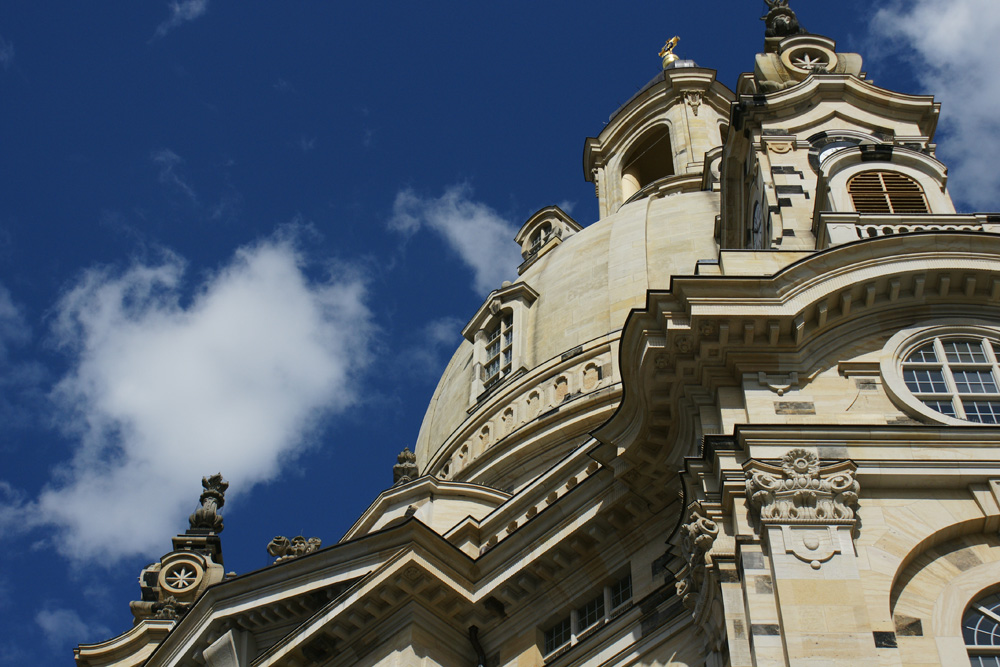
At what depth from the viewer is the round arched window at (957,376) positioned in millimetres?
21297

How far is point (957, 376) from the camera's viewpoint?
2198 centimetres

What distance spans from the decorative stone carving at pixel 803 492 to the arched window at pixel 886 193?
9432 millimetres

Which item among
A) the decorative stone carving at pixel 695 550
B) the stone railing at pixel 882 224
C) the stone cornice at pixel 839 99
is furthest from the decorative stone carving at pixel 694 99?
the decorative stone carving at pixel 695 550

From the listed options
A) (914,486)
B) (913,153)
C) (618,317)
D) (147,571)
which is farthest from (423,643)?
(618,317)

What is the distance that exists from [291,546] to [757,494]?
14156 mm

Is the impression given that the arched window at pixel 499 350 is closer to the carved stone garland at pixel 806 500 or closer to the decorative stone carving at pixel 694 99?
the decorative stone carving at pixel 694 99

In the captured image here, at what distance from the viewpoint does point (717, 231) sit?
40406mm

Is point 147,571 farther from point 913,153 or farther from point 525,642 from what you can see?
point 913,153

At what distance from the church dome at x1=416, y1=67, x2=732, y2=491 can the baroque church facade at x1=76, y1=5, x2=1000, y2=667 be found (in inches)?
227

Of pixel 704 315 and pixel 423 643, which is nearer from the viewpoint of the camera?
pixel 704 315

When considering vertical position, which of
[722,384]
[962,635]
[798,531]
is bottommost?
[962,635]

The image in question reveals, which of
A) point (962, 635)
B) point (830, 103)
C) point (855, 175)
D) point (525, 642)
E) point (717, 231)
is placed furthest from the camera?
point (717, 231)

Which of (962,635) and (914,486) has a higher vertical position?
(914,486)

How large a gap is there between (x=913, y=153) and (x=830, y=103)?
3.97 m
